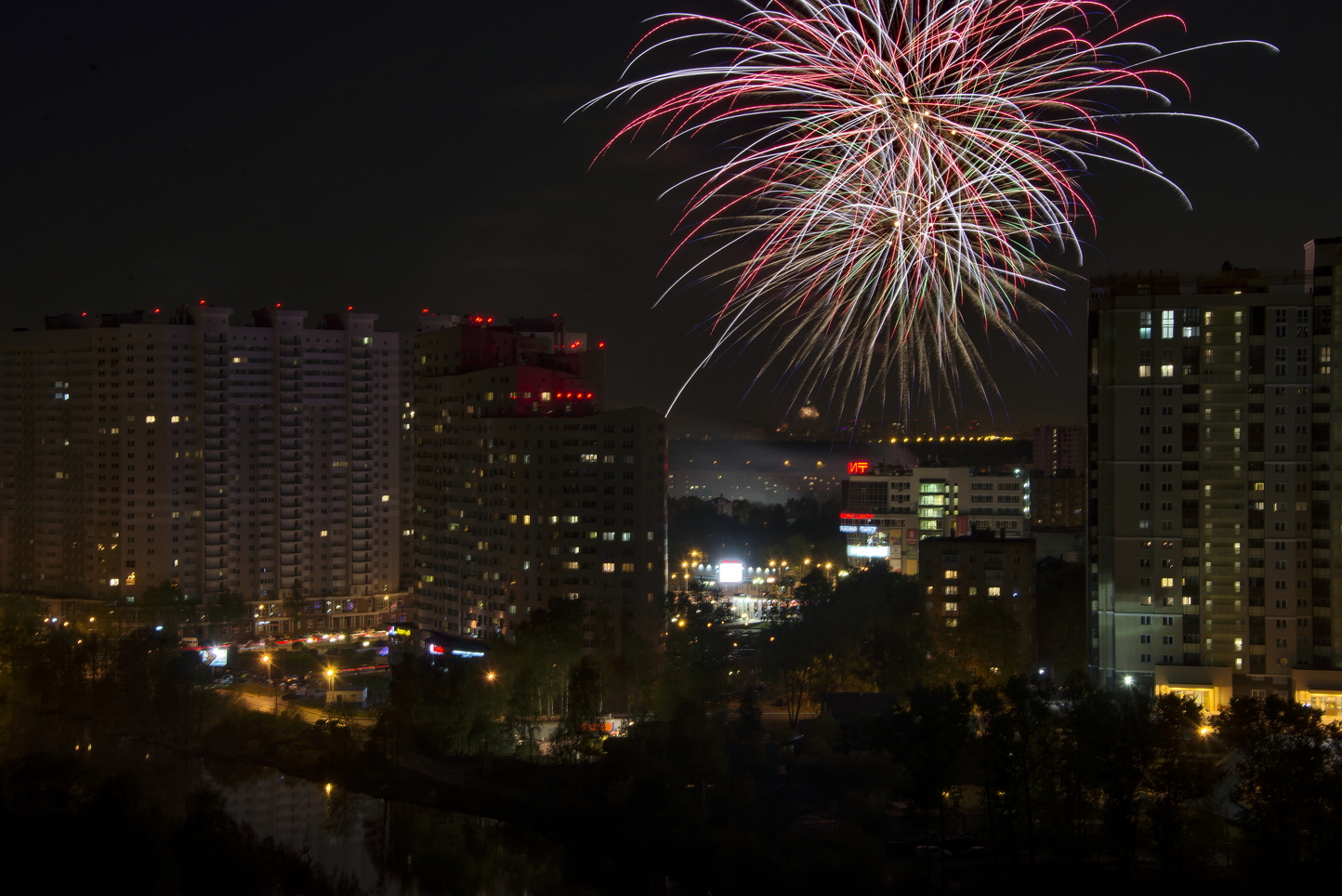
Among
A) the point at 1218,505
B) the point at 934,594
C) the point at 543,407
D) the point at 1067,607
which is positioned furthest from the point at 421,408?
the point at 1218,505

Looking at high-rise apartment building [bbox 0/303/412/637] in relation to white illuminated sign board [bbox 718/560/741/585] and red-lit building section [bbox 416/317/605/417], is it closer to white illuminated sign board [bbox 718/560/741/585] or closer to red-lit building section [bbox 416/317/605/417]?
red-lit building section [bbox 416/317/605/417]

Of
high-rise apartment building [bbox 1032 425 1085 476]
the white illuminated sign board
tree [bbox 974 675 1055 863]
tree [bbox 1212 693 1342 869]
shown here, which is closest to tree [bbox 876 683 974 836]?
tree [bbox 974 675 1055 863]

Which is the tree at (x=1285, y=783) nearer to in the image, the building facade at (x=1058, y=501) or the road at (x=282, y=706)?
the road at (x=282, y=706)

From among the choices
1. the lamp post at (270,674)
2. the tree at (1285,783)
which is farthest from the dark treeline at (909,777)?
the lamp post at (270,674)

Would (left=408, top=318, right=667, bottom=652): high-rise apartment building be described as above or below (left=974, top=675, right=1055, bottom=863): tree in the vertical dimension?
above

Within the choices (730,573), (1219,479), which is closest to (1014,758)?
(1219,479)

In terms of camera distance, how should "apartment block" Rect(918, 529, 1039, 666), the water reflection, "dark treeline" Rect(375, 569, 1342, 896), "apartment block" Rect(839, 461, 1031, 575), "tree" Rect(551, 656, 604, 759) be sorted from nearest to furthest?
"dark treeline" Rect(375, 569, 1342, 896)
the water reflection
"tree" Rect(551, 656, 604, 759)
"apartment block" Rect(918, 529, 1039, 666)
"apartment block" Rect(839, 461, 1031, 575)
